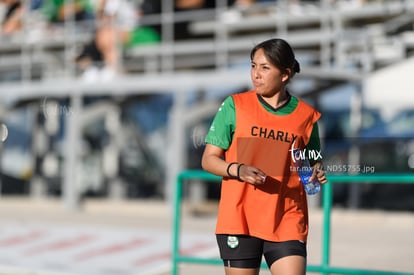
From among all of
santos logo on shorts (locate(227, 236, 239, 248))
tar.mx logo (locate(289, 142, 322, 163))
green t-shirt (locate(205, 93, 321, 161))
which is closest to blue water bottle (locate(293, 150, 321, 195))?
tar.mx logo (locate(289, 142, 322, 163))

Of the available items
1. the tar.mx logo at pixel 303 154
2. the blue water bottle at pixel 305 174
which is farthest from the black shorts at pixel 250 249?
the tar.mx logo at pixel 303 154

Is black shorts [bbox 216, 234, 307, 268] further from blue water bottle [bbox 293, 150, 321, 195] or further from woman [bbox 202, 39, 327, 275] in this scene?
blue water bottle [bbox 293, 150, 321, 195]

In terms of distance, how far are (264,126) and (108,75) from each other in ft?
46.8

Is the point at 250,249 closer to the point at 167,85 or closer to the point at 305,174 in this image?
the point at 305,174

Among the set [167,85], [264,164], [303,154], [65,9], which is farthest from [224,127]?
[65,9]

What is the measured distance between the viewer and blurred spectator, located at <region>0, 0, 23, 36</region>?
20.7m

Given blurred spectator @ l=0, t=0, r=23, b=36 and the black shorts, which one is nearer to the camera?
the black shorts

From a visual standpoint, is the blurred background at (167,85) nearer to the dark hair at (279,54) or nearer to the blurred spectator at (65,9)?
the blurred spectator at (65,9)

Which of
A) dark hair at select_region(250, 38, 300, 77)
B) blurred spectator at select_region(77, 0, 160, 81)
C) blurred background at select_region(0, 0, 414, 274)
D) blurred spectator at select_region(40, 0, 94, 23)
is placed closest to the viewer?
dark hair at select_region(250, 38, 300, 77)

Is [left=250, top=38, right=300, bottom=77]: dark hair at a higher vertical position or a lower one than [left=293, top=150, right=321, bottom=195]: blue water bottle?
higher

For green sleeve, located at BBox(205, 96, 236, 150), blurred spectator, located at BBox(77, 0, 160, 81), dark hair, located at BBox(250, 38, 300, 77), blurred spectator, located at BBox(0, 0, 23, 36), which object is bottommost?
green sleeve, located at BBox(205, 96, 236, 150)

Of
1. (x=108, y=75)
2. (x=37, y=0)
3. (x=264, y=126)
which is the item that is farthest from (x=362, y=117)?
(x=264, y=126)

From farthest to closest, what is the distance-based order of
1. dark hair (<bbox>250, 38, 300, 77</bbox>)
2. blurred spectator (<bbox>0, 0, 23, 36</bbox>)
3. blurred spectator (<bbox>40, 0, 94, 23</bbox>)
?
blurred spectator (<bbox>0, 0, 23, 36</bbox>) → blurred spectator (<bbox>40, 0, 94, 23</bbox>) → dark hair (<bbox>250, 38, 300, 77</bbox>)

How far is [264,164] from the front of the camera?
11.9ft
